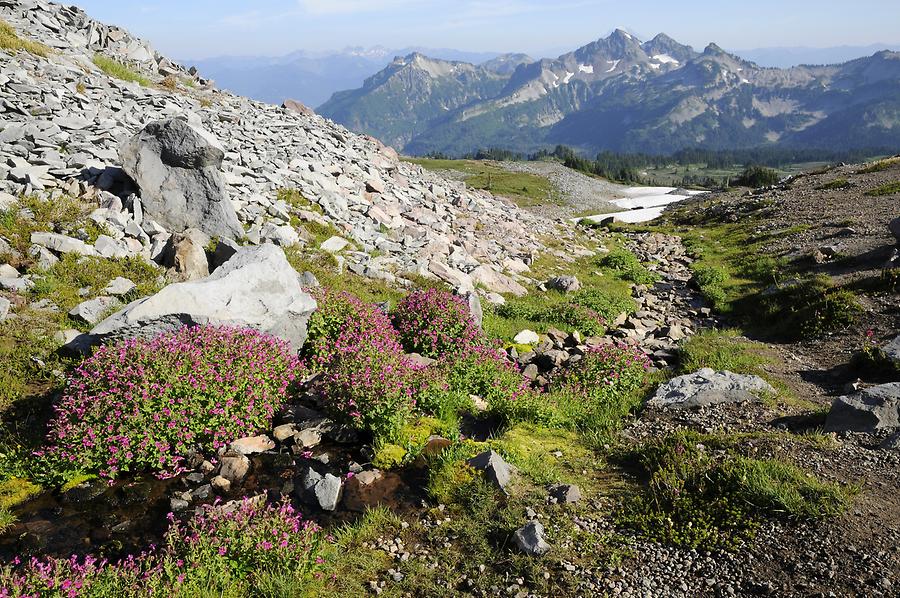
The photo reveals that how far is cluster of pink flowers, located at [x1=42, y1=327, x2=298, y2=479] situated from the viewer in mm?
8922

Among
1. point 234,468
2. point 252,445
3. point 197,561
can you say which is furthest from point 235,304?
point 197,561

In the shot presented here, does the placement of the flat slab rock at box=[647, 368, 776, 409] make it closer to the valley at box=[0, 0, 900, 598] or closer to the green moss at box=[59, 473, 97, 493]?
the valley at box=[0, 0, 900, 598]

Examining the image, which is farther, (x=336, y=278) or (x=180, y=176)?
(x=336, y=278)

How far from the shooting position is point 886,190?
146 ft

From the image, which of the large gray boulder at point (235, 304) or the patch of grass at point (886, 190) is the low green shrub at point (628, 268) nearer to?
the large gray boulder at point (235, 304)

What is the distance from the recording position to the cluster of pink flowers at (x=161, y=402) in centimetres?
892

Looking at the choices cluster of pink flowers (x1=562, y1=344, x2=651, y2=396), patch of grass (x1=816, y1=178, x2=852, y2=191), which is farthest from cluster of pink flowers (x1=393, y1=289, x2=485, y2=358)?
patch of grass (x1=816, y1=178, x2=852, y2=191)

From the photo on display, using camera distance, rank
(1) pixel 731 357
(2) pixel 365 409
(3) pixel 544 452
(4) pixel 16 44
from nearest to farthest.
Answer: (3) pixel 544 452
(2) pixel 365 409
(1) pixel 731 357
(4) pixel 16 44

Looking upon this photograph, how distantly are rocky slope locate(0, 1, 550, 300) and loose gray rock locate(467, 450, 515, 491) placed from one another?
36.4 feet

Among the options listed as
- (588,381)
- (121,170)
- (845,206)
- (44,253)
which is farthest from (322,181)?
(845,206)

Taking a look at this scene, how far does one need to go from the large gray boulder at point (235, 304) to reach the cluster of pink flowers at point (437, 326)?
2573 millimetres

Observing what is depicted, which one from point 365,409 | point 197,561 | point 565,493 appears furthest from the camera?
point 365,409

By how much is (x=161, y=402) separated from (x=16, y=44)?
85.8 feet

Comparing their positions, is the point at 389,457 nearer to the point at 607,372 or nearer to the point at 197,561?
the point at 197,561
